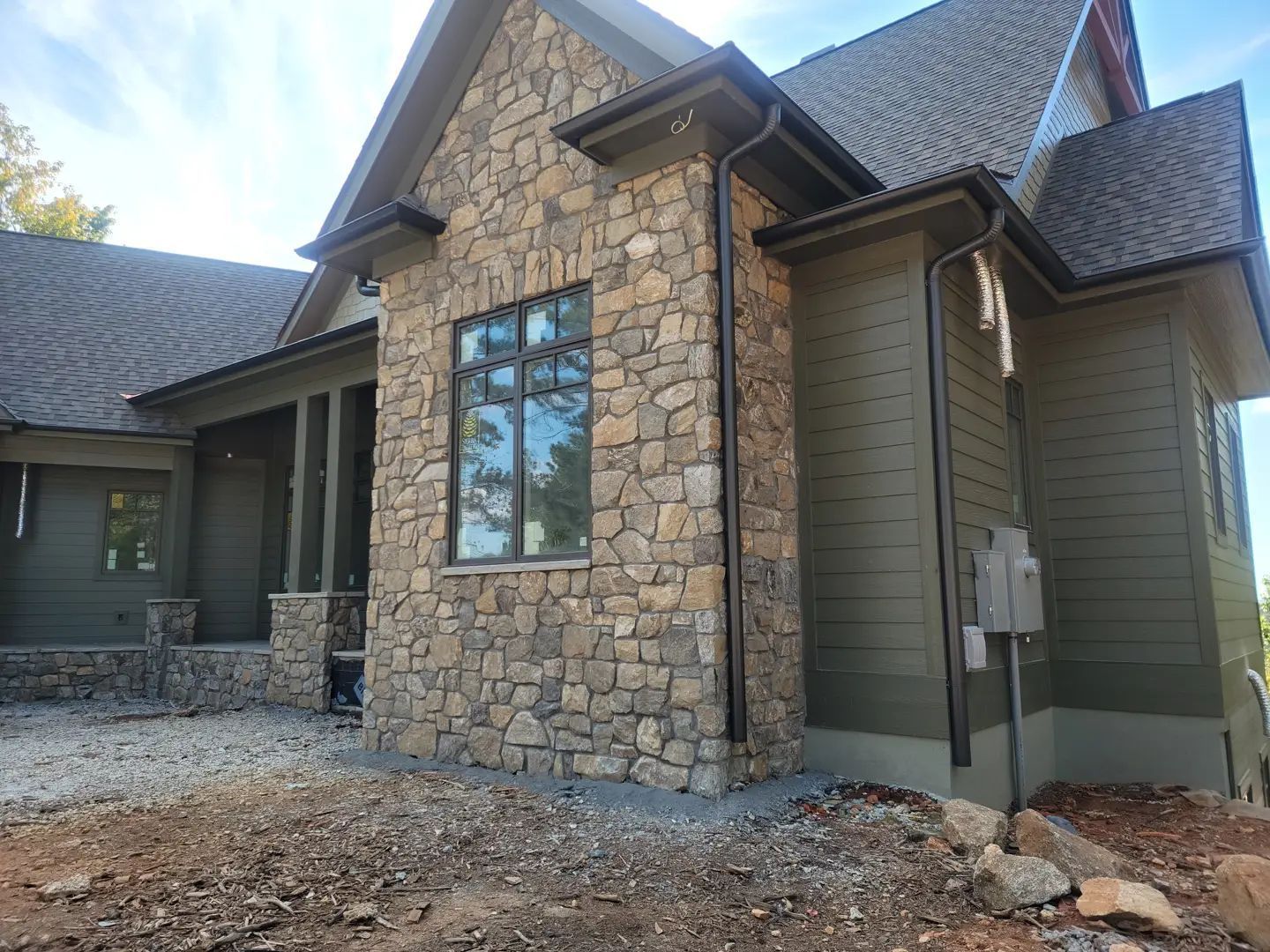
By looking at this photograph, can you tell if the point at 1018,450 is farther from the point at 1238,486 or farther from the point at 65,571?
the point at 65,571

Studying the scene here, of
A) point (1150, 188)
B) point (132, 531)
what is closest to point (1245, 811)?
point (1150, 188)

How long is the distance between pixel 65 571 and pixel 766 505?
34.6 feet

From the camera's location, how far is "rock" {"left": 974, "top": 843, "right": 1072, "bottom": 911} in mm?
3529

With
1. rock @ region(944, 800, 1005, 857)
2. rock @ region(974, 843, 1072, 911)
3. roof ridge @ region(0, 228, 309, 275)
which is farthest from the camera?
roof ridge @ region(0, 228, 309, 275)

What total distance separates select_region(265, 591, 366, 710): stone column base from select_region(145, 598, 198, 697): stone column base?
2.37 meters

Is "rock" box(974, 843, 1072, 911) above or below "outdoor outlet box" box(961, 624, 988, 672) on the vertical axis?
below

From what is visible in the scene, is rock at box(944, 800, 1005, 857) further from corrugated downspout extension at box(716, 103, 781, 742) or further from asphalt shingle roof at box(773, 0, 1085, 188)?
asphalt shingle roof at box(773, 0, 1085, 188)

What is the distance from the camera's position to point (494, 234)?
21.4ft

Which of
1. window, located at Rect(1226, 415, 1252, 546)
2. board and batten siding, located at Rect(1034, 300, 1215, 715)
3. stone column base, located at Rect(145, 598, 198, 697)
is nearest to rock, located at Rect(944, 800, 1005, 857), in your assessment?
board and batten siding, located at Rect(1034, 300, 1215, 715)

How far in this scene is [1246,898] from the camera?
10.5 feet

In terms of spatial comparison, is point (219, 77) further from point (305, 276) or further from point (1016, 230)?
point (1016, 230)

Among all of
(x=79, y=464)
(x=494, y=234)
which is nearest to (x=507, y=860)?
(x=494, y=234)

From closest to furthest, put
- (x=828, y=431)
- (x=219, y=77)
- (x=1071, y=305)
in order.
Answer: (x=828, y=431) < (x=1071, y=305) < (x=219, y=77)

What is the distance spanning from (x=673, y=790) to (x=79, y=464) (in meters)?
10.4
